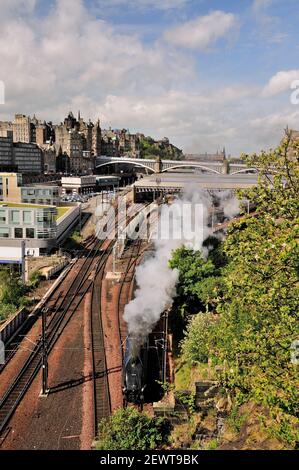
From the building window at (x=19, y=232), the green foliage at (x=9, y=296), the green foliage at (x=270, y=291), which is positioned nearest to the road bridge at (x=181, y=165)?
the building window at (x=19, y=232)

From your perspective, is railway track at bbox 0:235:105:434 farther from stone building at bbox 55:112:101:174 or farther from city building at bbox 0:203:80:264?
stone building at bbox 55:112:101:174

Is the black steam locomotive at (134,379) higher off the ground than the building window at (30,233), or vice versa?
the building window at (30,233)

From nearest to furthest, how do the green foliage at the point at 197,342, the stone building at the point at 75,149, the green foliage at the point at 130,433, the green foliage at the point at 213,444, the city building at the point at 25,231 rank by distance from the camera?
1. the green foliage at the point at 130,433
2. the green foliage at the point at 213,444
3. the green foliage at the point at 197,342
4. the city building at the point at 25,231
5. the stone building at the point at 75,149

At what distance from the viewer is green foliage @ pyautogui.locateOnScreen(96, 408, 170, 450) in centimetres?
1441

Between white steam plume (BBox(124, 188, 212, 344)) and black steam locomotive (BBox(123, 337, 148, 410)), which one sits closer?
black steam locomotive (BBox(123, 337, 148, 410))

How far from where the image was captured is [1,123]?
141m

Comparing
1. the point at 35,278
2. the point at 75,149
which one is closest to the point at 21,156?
the point at 75,149

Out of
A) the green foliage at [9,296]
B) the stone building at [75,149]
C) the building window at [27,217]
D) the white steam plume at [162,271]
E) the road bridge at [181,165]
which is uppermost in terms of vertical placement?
the stone building at [75,149]

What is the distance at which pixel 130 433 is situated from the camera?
14.7 meters

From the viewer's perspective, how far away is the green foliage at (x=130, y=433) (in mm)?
14415

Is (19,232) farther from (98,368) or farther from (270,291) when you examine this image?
(270,291)

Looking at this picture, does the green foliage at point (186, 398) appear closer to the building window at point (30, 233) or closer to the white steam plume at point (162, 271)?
the white steam plume at point (162, 271)

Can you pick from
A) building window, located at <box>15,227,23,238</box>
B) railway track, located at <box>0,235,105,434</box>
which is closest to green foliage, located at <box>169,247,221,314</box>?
railway track, located at <box>0,235,105,434</box>
